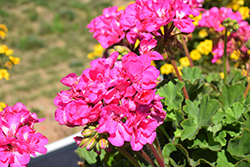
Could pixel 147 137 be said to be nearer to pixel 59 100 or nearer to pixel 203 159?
pixel 59 100

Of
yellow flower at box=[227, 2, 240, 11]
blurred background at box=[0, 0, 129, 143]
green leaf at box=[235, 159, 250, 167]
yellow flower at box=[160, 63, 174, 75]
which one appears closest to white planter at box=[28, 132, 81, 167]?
green leaf at box=[235, 159, 250, 167]

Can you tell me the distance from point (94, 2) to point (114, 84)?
6061 millimetres

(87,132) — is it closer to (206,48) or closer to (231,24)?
(231,24)

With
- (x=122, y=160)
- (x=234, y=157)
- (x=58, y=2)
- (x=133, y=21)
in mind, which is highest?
(x=58, y=2)

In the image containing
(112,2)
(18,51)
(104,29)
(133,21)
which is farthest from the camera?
(112,2)

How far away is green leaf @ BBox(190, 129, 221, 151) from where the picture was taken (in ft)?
3.96

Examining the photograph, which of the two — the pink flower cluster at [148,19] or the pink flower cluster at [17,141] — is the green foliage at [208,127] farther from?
the pink flower cluster at [17,141]

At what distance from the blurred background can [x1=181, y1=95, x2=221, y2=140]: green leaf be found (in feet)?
7.62

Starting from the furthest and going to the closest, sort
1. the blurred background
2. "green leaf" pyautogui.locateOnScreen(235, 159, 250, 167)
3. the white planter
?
the blurred background, the white planter, "green leaf" pyautogui.locateOnScreen(235, 159, 250, 167)

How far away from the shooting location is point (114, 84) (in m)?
0.77

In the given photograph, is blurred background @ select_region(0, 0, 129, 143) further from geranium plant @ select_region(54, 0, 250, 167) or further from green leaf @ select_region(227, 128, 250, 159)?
green leaf @ select_region(227, 128, 250, 159)

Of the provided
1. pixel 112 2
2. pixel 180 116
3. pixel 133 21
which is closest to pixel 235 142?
pixel 180 116

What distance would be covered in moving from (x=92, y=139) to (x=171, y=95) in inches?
26.2

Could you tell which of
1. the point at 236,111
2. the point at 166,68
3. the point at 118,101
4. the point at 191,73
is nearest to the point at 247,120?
the point at 236,111
